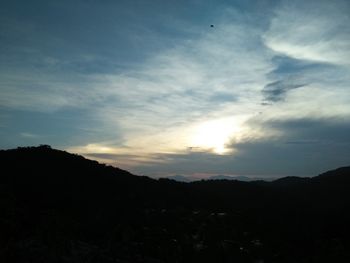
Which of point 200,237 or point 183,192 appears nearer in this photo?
point 200,237

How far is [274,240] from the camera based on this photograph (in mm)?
34062

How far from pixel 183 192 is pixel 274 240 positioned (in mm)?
21469

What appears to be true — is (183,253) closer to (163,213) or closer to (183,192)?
(163,213)

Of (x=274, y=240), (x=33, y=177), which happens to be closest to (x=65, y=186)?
(x=33, y=177)

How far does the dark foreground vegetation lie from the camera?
85.3 feet

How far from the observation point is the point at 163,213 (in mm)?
40688

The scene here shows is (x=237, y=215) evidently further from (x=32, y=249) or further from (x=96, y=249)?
(x=32, y=249)

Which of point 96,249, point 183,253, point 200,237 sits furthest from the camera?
point 200,237

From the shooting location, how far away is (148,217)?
127 ft

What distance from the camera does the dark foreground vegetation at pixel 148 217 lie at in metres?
26.0

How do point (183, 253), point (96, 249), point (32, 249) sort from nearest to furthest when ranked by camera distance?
point (32, 249) < point (96, 249) < point (183, 253)

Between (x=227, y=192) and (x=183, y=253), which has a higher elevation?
(x=227, y=192)

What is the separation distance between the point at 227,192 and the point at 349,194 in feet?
67.4

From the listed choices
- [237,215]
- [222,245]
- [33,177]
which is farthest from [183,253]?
[33,177]
